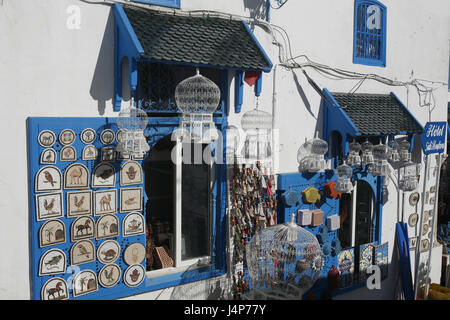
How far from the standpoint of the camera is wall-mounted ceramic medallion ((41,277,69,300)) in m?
5.59

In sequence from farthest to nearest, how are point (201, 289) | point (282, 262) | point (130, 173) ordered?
1. point (201, 289)
2. point (282, 262)
3. point (130, 173)

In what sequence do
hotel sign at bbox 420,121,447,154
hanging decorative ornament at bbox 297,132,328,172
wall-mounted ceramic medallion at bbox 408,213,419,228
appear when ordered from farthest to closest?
wall-mounted ceramic medallion at bbox 408,213,419,228 < hotel sign at bbox 420,121,447,154 < hanging decorative ornament at bbox 297,132,328,172

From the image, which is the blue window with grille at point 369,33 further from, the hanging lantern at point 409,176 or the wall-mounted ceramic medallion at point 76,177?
the wall-mounted ceramic medallion at point 76,177

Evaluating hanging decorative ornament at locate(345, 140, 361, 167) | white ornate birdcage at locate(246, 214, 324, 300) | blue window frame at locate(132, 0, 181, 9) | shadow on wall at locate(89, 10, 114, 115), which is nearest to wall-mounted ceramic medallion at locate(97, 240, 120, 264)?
shadow on wall at locate(89, 10, 114, 115)

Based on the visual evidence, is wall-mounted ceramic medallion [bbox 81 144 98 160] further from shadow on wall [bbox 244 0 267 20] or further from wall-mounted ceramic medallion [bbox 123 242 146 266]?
shadow on wall [bbox 244 0 267 20]

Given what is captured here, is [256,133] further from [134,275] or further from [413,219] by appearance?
[413,219]

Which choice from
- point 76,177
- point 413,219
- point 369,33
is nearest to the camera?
point 76,177

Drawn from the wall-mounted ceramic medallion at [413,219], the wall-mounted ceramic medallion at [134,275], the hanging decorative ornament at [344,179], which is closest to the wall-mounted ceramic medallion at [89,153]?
the wall-mounted ceramic medallion at [134,275]

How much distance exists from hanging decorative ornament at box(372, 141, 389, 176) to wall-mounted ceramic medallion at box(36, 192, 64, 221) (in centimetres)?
572

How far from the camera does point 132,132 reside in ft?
19.4

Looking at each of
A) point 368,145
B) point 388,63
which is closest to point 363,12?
point 388,63

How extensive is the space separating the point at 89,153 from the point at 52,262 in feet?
4.43

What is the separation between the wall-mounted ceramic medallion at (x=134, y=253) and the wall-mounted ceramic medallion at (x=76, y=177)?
3.36ft

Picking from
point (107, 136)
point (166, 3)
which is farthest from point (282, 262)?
point (166, 3)
